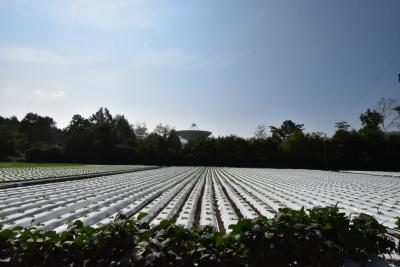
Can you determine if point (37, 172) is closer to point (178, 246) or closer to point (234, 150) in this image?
point (178, 246)

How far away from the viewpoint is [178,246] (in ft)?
8.54

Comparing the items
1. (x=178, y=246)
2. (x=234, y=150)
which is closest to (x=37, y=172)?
(x=178, y=246)

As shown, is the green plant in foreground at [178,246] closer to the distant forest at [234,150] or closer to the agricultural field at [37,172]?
the agricultural field at [37,172]

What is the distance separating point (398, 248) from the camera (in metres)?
3.08

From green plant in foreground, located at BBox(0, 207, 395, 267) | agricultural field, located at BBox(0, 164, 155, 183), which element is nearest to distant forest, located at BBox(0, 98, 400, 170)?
agricultural field, located at BBox(0, 164, 155, 183)

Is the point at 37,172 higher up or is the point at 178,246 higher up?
the point at 37,172

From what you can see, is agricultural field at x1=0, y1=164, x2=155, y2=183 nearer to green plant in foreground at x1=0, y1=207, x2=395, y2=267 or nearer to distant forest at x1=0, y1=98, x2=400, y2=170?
green plant in foreground at x1=0, y1=207, x2=395, y2=267

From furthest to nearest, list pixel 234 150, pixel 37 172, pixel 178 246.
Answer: pixel 234 150, pixel 37 172, pixel 178 246

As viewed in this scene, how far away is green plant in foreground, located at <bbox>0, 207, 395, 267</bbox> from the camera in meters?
2.51

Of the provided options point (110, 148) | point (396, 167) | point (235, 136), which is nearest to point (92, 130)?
point (110, 148)

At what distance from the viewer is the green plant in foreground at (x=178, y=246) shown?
2.51m

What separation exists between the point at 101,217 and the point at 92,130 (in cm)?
4548

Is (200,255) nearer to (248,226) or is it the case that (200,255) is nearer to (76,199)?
(248,226)

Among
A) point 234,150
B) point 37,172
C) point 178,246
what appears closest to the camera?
point 178,246
